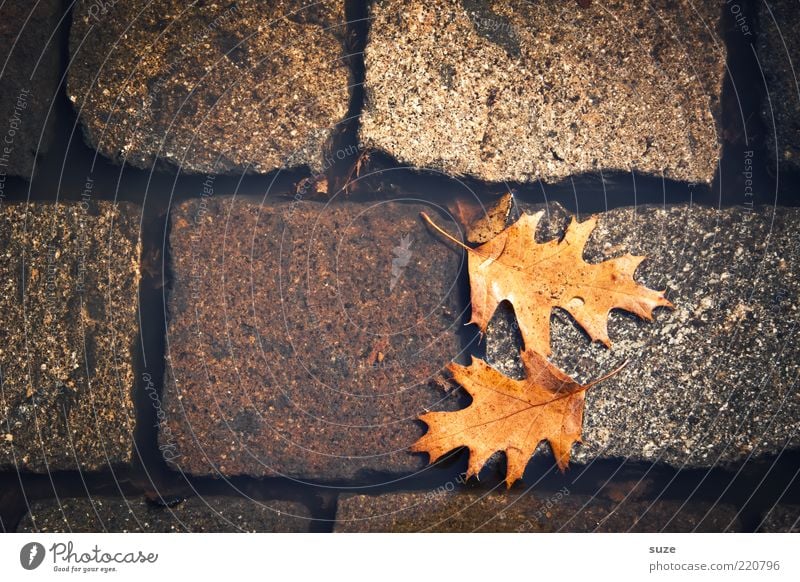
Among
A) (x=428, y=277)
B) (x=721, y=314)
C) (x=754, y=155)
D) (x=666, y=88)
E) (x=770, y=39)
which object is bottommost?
(x=721, y=314)

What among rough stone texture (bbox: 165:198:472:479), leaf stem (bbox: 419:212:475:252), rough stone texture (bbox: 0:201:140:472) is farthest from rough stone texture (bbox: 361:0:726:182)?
rough stone texture (bbox: 0:201:140:472)

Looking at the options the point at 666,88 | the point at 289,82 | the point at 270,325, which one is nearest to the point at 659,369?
the point at 666,88

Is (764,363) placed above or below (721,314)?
below

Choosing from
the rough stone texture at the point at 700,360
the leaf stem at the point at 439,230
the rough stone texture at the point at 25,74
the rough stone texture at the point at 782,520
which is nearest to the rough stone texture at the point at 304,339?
the leaf stem at the point at 439,230

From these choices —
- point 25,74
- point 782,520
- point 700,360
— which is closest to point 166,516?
point 25,74

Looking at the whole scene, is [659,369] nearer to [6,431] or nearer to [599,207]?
[599,207]

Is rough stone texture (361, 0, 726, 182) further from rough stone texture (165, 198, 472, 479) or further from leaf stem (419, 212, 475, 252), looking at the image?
rough stone texture (165, 198, 472, 479)
